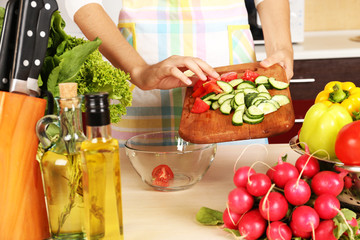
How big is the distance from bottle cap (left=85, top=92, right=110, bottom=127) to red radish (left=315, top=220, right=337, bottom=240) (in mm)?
400

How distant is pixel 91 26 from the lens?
5.56 feet

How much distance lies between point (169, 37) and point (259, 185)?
1.13 m

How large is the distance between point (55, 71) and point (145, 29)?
1040mm

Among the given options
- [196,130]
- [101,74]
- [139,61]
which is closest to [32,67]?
[101,74]

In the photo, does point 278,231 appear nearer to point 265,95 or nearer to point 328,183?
point 328,183

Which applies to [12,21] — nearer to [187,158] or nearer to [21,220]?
[21,220]

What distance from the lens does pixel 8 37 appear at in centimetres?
82

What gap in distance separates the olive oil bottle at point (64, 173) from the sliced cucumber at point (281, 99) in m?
0.73

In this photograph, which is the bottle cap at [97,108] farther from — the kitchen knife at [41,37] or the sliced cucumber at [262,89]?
the sliced cucumber at [262,89]

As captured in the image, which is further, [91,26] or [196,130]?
[91,26]

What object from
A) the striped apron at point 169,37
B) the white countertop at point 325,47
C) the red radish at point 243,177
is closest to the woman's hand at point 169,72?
the striped apron at point 169,37

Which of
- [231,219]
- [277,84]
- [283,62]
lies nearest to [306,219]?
[231,219]

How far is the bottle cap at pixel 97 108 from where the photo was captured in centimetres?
71

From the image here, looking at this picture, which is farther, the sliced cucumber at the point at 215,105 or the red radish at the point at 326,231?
the sliced cucumber at the point at 215,105
